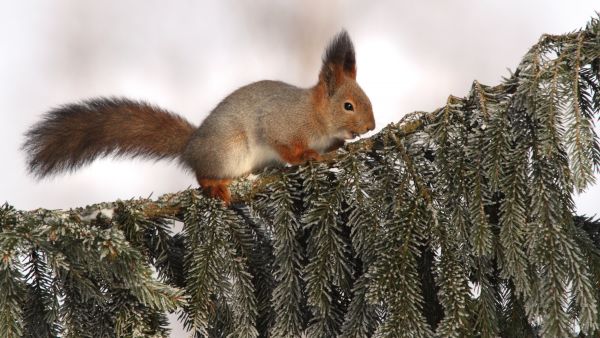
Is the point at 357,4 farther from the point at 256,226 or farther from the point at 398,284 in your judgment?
the point at 398,284

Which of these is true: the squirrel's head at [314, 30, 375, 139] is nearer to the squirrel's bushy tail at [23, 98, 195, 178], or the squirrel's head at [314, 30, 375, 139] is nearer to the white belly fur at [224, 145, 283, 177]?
the white belly fur at [224, 145, 283, 177]

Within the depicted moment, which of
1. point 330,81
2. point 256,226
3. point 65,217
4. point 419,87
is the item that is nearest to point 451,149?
point 256,226

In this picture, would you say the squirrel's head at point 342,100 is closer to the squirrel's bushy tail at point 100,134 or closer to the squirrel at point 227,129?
the squirrel at point 227,129

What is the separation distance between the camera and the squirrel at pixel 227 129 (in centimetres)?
171

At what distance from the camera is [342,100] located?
2.02m

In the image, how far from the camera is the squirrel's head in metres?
2.01

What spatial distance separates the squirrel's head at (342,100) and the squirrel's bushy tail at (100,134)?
38 centimetres

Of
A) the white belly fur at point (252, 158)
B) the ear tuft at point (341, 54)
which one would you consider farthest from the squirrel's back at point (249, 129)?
the ear tuft at point (341, 54)

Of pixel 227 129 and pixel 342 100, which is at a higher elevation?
pixel 342 100

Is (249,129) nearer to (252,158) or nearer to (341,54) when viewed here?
(252,158)

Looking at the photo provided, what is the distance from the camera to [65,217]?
1.19m

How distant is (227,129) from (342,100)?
1.06 ft

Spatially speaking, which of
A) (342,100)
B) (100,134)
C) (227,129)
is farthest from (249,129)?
(100,134)

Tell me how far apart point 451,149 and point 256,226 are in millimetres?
419
